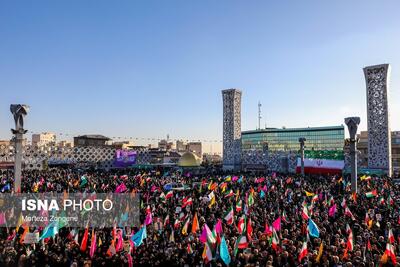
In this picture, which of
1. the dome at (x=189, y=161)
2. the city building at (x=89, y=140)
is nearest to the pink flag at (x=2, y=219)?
the dome at (x=189, y=161)

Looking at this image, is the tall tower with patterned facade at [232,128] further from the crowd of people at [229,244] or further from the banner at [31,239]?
the banner at [31,239]

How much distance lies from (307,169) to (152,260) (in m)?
37.6

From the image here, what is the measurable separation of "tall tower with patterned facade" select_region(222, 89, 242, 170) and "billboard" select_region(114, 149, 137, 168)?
18.1 metres

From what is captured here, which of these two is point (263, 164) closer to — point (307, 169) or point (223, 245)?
point (307, 169)

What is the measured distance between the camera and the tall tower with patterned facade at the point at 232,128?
218 feet

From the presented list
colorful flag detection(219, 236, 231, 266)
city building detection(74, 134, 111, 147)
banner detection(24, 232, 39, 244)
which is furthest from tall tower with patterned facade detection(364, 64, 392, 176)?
city building detection(74, 134, 111, 147)

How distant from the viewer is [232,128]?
66.5m

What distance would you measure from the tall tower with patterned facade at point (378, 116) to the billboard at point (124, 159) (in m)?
42.3

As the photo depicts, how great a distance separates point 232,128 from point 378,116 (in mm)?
25186

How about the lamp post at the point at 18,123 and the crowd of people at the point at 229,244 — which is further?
the lamp post at the point at 18,123

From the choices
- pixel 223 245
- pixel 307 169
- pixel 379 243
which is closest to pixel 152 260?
pixel 223 245

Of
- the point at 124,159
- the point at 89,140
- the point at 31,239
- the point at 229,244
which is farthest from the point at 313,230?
the point at 89,140

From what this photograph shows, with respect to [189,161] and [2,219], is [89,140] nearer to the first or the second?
[189,161]

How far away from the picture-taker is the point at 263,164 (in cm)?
6272
